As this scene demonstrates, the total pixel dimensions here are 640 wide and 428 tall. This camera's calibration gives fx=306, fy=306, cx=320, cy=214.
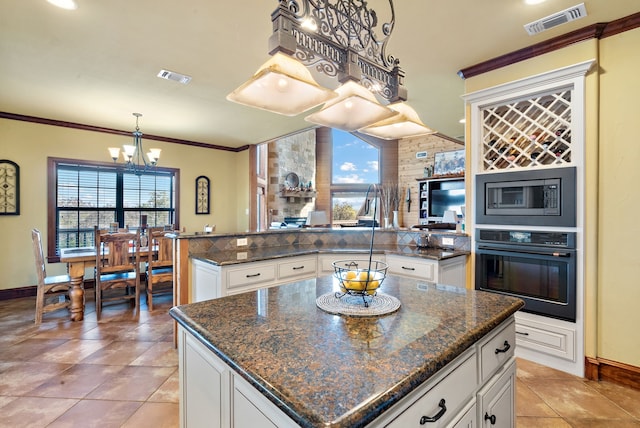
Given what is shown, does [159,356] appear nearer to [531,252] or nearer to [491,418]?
[491,418]

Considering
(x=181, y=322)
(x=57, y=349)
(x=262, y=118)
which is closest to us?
(x=181, y=322)

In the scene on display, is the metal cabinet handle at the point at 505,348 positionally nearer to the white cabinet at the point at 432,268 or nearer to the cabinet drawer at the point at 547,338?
the white cabinet at the point at 432,268

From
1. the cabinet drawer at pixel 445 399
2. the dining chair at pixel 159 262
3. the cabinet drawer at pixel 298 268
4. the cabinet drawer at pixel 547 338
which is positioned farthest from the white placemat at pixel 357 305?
the dining chair at pixel 159 262

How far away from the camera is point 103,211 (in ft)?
16.8

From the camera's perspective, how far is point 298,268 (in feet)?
9.25

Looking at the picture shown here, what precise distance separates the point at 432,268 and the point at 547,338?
3.27 ft

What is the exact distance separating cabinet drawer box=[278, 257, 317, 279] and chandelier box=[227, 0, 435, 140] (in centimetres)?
138

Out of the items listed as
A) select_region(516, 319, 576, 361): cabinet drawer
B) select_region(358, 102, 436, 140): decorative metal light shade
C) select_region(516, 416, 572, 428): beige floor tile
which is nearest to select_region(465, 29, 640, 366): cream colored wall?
select_region(516, 319, 576, 361): cabinet drawer

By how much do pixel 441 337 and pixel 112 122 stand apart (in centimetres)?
544

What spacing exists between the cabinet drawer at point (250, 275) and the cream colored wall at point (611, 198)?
2.42 meters

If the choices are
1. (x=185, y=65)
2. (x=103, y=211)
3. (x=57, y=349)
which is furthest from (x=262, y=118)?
(x=57, y=349)

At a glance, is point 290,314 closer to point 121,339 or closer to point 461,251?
point 461,251

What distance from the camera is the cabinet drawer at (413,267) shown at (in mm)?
2611

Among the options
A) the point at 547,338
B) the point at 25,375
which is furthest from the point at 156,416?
the point at 547,338
